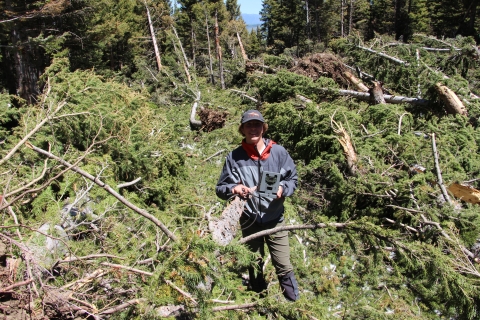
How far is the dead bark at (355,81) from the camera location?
7996 mm

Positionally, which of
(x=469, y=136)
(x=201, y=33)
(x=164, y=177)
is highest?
(x=201, y=33)

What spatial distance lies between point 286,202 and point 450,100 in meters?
3.54

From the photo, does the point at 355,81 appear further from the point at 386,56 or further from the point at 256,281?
the point at 256,281

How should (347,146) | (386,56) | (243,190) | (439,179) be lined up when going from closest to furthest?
(243,190) < (439,179) < (347,146) < (386,56)

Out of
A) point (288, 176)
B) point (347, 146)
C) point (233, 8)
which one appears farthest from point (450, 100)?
point (233, 8)

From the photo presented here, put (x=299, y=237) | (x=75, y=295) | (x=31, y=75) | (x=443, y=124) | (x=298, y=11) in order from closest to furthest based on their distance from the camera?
(x=75, y=295) < (x=299, y=237) < (x=443, y=124) < (x=31, y=75) < (x=298, y=11)

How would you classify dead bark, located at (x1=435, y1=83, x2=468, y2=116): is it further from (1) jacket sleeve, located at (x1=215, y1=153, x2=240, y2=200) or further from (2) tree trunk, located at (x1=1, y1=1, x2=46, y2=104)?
(2) tree trunk, located at (x1=1, y1=1, x2=46, y2=104)

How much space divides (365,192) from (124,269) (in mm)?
3004

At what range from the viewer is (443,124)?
4480mm

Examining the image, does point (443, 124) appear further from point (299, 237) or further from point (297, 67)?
point (297, 67)

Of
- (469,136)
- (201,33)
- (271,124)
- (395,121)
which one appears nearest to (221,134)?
(271,124)

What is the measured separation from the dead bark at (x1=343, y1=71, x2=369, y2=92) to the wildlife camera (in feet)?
21.4

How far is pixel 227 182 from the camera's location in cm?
277

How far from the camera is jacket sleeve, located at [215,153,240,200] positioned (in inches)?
102
